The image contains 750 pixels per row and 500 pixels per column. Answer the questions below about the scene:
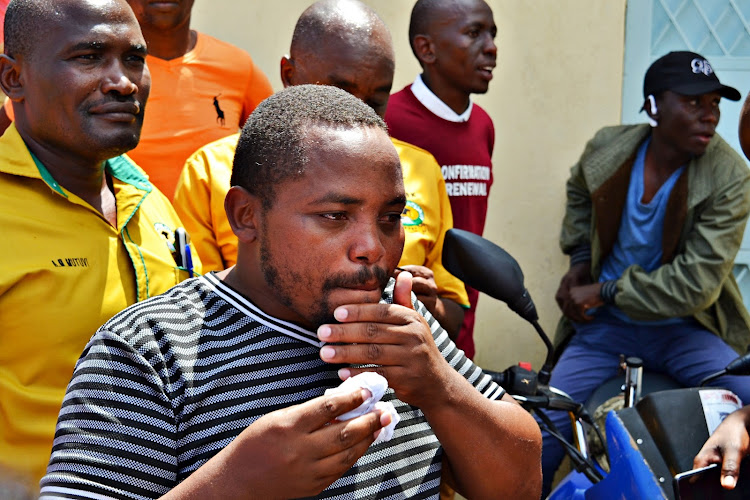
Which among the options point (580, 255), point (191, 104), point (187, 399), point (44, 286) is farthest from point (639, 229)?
point (187, 399)

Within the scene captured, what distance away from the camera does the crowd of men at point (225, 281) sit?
1.30 meters

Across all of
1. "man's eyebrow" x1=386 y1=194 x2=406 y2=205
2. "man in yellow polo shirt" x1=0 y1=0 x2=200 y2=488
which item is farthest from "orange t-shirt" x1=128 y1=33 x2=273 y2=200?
"man's eyebrow" x1=386 y1=194 x2=406 y2=205

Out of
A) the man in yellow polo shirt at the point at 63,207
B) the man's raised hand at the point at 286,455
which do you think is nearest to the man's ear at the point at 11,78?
the man in yellow polo shirt at the point at 63,207

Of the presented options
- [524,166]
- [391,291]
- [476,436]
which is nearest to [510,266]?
[391,291]

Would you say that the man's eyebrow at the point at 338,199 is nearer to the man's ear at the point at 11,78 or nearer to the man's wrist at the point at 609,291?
the man's ear at the point at 11,78

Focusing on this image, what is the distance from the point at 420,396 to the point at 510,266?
2.12 feet

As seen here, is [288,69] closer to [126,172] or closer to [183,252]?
[126,172]

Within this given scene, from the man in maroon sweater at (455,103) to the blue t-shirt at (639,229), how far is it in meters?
0.84

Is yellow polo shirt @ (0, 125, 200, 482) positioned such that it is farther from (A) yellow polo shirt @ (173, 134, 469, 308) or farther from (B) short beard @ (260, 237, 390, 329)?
(B) short beard @ (260, 237, 390, 329)

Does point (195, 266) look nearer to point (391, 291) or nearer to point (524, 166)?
point (391, 291)

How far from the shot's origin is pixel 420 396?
4.71 feet

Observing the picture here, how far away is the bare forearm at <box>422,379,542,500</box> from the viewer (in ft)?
4.88

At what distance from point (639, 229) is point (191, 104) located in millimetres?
2362

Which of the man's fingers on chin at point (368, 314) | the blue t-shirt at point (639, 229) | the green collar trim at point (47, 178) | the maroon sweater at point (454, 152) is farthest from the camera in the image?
the blue t-shirt at point (639, 229)
